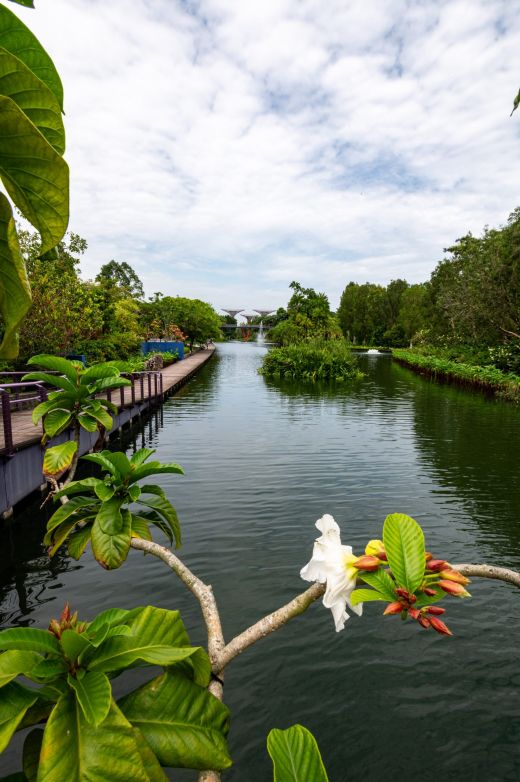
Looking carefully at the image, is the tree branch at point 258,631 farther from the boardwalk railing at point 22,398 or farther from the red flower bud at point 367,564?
the boardwalk railing at point 22,398

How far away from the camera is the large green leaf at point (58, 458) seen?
3861 mm

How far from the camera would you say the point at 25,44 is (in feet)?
2.20

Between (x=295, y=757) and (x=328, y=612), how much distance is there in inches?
199

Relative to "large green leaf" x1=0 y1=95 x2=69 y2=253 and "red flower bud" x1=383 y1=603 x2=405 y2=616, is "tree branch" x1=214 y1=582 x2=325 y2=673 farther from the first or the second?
"large green leaf" x1=0 y1=95 x2=69 y2=253

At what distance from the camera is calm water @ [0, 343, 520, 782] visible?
394 centimetres

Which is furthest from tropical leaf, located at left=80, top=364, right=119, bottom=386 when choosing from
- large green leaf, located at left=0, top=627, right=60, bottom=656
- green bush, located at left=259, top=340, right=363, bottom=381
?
green bush, located at left=259, top=340, right=363, bottom=381

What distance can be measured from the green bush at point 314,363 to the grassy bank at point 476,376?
6150 millimetres

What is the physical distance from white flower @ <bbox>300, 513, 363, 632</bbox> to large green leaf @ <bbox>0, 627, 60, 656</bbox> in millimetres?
688

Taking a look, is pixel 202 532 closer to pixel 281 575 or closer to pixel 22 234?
pixel 281 575

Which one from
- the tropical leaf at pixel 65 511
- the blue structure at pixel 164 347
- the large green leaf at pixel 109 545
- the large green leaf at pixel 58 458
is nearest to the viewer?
the large green leaf at pixel 109 545

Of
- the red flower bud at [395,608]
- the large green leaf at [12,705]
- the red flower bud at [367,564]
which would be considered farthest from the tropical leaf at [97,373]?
the red flower bud at [395,608]

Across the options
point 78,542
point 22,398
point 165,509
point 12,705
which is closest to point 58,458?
point 78,542

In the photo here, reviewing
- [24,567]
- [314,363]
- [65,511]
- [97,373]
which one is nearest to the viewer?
[65,511]

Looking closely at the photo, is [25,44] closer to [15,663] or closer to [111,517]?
[15,663]
